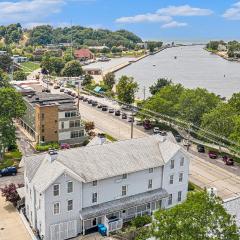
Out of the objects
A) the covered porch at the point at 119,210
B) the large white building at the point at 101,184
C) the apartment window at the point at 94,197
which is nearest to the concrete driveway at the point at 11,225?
the large white building at the point at 101,184

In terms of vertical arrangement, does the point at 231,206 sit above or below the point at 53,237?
above

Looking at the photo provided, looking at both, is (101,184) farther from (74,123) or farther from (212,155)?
(74,123)

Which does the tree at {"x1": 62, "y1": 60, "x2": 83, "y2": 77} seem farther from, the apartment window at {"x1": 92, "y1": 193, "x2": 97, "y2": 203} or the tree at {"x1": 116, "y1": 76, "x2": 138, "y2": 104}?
the apartment window at {"x1": 92, "y1": 193, "x2": 97, "y2": 203}

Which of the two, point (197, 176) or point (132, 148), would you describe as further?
point (197, 176)

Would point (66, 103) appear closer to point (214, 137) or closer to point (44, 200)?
point (214, 137)

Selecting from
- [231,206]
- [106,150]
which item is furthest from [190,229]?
[106,150]

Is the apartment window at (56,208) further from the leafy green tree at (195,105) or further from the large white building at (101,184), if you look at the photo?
the leafy green tree at (195,105)

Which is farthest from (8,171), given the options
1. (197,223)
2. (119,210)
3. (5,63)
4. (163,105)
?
(5,63)
